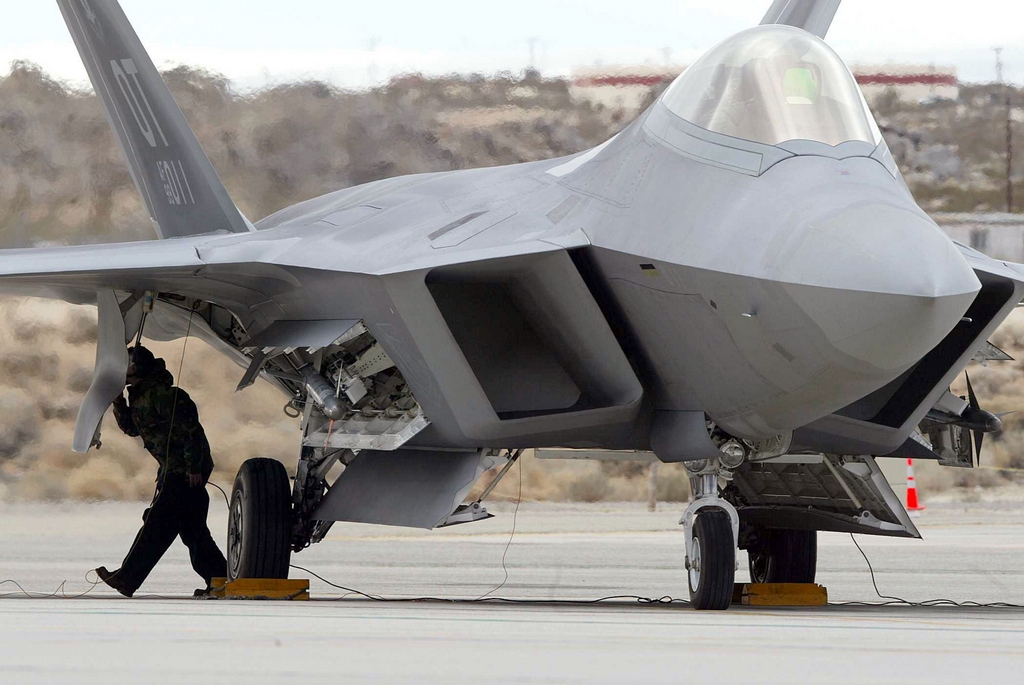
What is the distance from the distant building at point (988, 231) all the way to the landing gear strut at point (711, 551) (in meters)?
15.8

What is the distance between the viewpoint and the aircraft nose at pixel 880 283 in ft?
17.1

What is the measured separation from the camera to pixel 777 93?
608 centimetres

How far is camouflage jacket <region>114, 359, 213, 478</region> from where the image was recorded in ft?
28.5

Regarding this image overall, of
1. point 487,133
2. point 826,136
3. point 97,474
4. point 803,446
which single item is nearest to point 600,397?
point 803,446

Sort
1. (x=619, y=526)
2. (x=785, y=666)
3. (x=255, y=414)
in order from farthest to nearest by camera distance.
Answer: (x=255, y=414) → (x=619, y=526) → (x=785, y=666)

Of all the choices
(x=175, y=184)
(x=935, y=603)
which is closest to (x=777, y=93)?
(x=935, y=603)

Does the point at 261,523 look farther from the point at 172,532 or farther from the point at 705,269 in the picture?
the point at 705,269

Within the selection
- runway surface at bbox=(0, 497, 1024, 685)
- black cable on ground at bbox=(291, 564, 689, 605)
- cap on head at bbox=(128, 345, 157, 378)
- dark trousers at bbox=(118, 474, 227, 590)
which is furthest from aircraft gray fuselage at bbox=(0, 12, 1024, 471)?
black cable on ground at bbox=(291, 564, 689, 605)

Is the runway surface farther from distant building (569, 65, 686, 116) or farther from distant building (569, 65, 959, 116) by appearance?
distant building (569, 65, 686, 116)

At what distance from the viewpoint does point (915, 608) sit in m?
7.35

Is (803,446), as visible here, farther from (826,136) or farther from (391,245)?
(391,245)

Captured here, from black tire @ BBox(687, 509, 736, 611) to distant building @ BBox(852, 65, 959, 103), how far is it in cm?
2060

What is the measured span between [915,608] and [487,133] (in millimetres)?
15565

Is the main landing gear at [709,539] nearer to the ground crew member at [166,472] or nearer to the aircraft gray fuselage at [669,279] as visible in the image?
the aircraft gray fuselage at [669,279]
